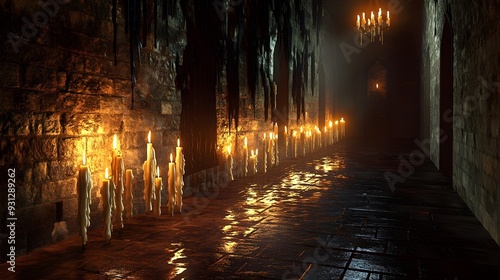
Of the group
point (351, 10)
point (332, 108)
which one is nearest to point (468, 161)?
point (332, 108)

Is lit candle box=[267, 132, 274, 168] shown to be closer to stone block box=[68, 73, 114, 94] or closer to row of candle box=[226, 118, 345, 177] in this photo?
row of candle box=[226, 118, 345, 177]

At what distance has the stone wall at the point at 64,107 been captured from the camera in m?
2.89

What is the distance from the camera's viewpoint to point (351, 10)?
17.5 metres

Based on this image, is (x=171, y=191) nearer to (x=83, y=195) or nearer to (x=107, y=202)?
(x=107, y=202)

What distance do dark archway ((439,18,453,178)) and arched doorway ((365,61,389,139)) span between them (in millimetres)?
11345

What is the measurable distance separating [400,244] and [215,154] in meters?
3.62

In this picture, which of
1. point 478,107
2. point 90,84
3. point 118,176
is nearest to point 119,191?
point 118,176

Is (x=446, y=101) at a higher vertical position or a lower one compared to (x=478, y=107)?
higher

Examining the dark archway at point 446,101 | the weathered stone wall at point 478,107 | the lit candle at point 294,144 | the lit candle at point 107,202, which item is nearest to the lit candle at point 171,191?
the lit candle at point 107,202

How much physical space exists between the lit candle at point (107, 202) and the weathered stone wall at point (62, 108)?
421 millimetres

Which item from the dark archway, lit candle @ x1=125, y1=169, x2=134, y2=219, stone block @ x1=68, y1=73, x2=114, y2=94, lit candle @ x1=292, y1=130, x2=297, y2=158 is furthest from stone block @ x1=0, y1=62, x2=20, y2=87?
lit candle @ x1=292, y1=130, x2=297, y2=158

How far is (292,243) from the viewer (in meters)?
3.17

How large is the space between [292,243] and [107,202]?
59.8 inches

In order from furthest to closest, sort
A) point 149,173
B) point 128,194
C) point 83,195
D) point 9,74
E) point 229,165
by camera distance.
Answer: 1. point 229,165
2. point 149,173
3. point 128,194
4. point 83,195
5. point 9,74
